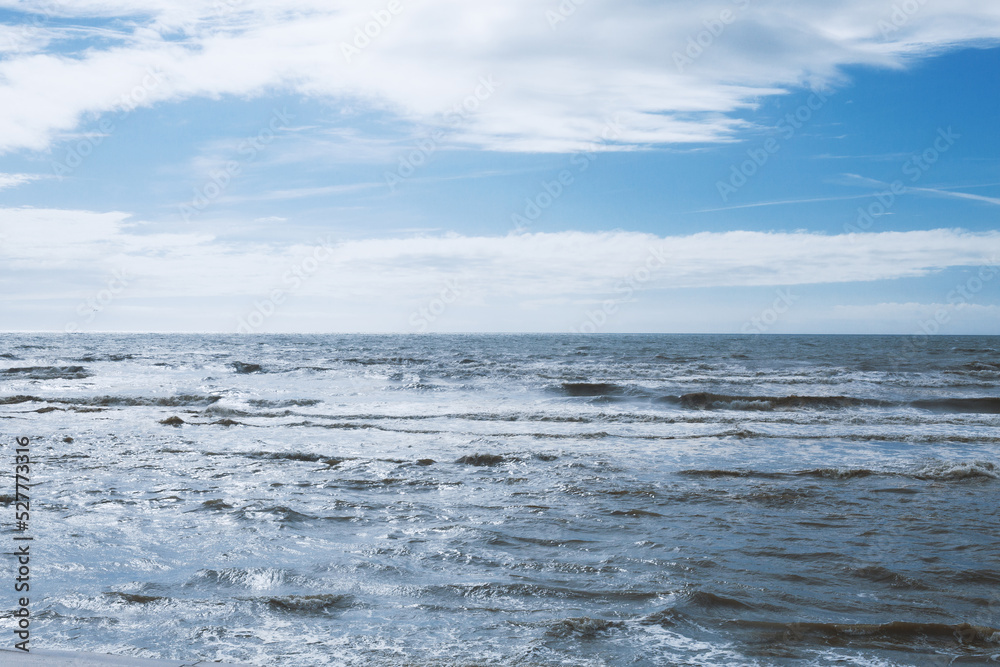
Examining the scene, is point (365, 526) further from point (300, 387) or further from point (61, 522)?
point (300, 387)

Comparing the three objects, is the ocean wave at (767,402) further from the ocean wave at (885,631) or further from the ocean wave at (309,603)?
the ocean wave at (309,603)

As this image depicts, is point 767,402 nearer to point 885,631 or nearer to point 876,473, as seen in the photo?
point 876,473

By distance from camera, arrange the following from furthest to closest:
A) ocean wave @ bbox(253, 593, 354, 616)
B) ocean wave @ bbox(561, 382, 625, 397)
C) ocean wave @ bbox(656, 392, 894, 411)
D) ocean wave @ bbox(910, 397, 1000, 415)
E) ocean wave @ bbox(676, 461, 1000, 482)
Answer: ocean wave @ bbox(561, 382, 625, 397) < ocean wave @ bbox(656, 392, 894, 411) < ocean wave @ bbox(910, 397, 1000, 415) < ocean wave @ bbox(676, 461, 1000, 482) < ocean wave @ bbox(253, 593, 354, 616)

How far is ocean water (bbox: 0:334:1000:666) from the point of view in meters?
4.47

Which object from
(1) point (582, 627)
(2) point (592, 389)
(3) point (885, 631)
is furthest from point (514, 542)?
(2) point (592, 389)

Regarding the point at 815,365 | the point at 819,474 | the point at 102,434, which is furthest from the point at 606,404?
the point at 815,365

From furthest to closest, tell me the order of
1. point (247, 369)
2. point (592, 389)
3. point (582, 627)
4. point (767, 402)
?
point (247, 369), point (592, 389), point (767, 402), point (582, 627)

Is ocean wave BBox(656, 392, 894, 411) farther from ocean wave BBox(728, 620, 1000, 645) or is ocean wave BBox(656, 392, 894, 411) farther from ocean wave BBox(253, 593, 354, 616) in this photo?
ocean wave BBox(253, 593, 354, 616)

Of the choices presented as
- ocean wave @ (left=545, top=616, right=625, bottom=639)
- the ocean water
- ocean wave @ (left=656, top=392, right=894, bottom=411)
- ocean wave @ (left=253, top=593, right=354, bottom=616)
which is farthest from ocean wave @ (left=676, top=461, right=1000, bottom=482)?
ocean wave @ (left=656, top=392, right=894, bottom=411)

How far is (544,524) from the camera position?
296 inches

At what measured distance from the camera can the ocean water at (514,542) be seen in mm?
4469

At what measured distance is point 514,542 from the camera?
6.80m

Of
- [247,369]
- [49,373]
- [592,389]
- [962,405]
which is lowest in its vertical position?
[49,373]

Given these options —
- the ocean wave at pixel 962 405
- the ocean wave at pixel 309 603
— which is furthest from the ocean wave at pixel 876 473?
the ocean wave at pixel 962 405
